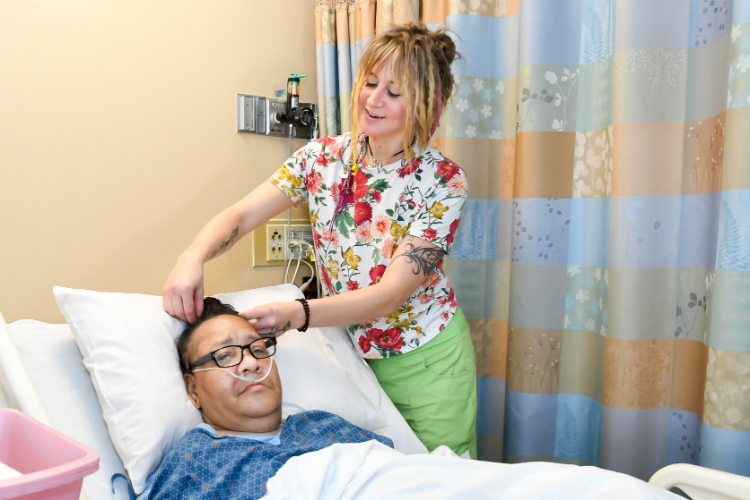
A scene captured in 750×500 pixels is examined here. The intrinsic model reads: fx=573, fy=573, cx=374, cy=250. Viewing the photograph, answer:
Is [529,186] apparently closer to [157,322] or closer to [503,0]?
[503,0]

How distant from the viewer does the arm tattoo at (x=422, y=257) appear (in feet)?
4.61

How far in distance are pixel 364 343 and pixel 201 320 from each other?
0.46 meters

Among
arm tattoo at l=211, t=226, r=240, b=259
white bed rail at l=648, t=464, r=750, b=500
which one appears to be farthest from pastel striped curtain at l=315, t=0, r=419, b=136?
white bed rail at l=648, t=464, r=750, b=500

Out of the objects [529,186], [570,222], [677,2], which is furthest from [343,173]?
[677,2]

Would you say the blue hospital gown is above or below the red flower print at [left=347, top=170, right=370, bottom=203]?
below

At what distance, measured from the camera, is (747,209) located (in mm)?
1247

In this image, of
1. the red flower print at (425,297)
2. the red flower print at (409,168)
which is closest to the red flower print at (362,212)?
the red flower print at (409,168)

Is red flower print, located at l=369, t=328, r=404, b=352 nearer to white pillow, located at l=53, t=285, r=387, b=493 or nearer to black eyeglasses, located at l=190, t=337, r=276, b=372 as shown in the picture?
white pillow, located at l=53, t=285, r=387, b=493

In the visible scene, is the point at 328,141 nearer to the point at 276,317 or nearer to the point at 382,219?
the point at 382,219

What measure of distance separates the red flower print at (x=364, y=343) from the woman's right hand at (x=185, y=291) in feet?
1.49

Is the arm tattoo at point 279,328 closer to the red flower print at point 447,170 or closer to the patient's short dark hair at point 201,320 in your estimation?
the patient's short dark hair at point 201,320

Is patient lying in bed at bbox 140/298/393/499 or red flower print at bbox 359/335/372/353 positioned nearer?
patient lying in bed at bbox 140/298/393/499

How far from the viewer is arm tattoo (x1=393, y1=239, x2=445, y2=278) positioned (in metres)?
1.41

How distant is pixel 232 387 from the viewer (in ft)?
4.16
